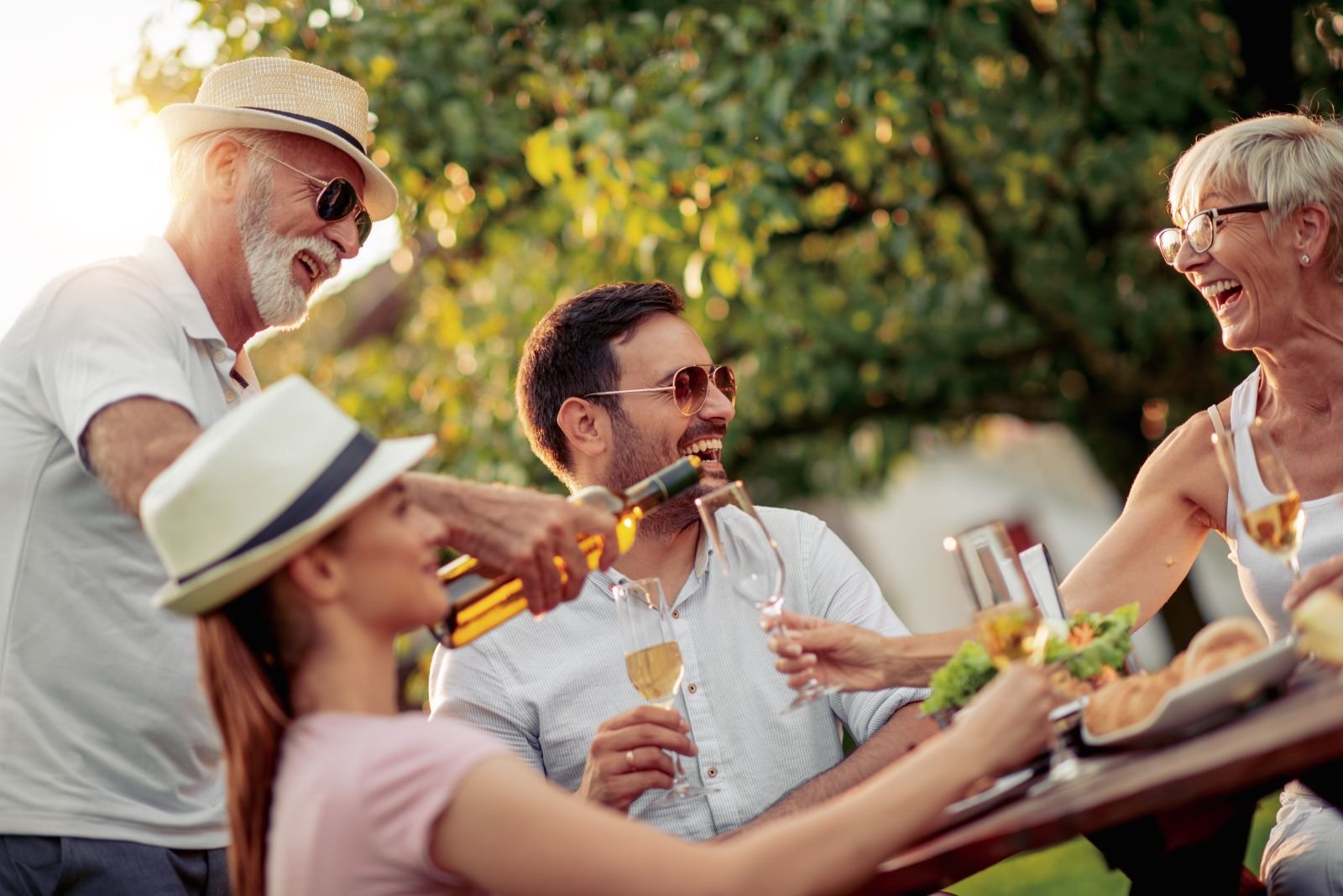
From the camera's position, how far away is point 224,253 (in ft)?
11.2

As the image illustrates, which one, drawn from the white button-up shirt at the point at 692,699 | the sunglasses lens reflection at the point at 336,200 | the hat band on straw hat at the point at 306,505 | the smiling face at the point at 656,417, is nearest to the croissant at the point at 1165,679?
the white button-up shirt at the point at 692,699

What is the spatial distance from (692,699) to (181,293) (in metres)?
1.62

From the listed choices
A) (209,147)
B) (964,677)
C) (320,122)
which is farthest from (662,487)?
(209,147)

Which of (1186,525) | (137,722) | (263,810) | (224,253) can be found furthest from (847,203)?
(263,810)

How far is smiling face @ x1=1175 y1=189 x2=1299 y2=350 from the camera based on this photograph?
360 centimetres

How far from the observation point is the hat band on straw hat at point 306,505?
212 cm

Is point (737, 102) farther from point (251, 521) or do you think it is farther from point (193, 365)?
point (251, 521)

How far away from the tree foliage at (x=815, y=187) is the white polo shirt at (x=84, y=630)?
353cm

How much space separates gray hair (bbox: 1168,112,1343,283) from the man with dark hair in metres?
1.42

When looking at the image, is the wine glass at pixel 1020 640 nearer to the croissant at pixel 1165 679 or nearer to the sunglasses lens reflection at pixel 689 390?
the croissant at pixel 1165 679

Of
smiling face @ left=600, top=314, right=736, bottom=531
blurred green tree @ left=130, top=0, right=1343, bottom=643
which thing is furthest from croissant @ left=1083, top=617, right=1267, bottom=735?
blurred green tree @ left=130, top=0, right=1343, bottom=643

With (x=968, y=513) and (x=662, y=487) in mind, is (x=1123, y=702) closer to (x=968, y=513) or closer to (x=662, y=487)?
(x=662, y=487)

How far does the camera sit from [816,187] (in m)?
8.11

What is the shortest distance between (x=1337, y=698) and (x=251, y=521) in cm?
163
